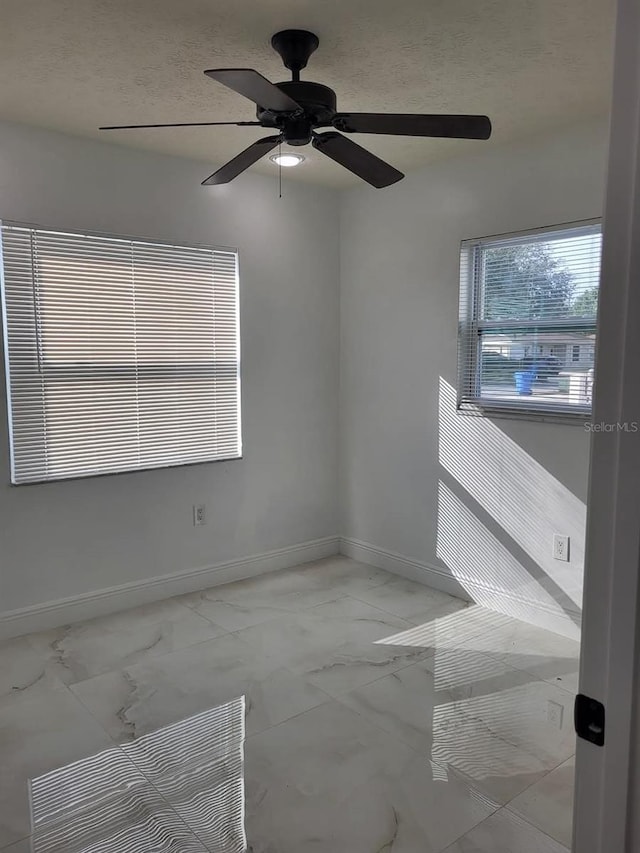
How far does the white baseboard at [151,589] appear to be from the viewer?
329 cm

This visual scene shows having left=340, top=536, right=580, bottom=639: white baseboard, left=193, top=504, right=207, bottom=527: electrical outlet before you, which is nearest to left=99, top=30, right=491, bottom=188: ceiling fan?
left=193, top=504, right=207, bottom=527: electrical outlet

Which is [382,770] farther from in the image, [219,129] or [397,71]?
A: [219,129]

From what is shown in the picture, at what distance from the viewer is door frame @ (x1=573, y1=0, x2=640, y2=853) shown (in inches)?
26.7

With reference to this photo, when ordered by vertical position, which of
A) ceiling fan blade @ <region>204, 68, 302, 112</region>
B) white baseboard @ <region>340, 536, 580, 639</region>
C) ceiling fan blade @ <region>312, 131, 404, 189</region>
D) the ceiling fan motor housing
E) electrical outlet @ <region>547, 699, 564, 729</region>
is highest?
the ceiling fan motor housing

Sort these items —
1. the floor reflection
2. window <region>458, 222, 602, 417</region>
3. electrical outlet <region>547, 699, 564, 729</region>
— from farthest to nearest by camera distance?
window <region>458, 222, 602, 417</region> → electrical outlet <region>547, 699, 564, 729</region> → the floor reflection

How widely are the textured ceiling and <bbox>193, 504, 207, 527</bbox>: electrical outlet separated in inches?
81.7

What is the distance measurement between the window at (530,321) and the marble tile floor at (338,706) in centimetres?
126

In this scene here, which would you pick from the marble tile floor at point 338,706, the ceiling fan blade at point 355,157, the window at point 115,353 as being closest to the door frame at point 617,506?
the marble tile floor at point 338,706

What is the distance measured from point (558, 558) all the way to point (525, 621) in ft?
1.45

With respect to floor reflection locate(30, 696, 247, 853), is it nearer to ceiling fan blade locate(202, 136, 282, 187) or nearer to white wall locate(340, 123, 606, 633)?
white wall locate(340, 123, 606, 633)

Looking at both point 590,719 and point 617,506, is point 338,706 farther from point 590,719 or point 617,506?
point 617,506

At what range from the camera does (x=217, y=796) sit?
2.09 meters

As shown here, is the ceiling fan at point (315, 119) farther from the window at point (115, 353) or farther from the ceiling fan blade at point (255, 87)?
the window at point (115, 353)

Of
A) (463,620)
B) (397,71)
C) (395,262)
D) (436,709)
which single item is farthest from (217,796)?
(395,262)
